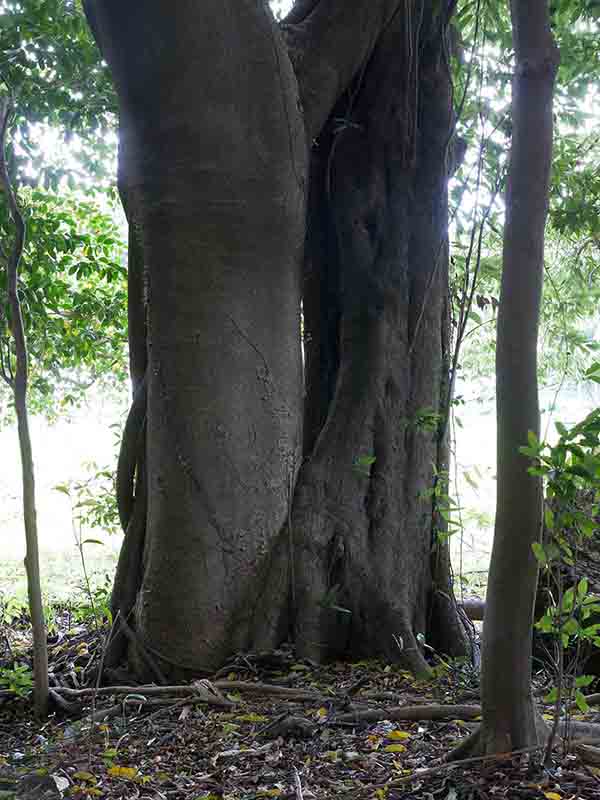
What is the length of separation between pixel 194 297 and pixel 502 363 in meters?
1.87

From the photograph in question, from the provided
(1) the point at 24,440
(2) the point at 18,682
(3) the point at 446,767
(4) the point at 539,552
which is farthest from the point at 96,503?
(4) the point at 539,552

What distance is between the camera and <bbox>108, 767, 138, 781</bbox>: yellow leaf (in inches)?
98.3

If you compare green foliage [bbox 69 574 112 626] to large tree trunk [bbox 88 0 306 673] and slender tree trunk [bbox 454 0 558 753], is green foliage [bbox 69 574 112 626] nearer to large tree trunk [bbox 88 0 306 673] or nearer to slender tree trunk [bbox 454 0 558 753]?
large tree trunk [bbox 88 0 306 673]

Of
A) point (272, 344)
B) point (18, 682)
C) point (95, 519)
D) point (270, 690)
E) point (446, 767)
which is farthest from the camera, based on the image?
point (95, 519)

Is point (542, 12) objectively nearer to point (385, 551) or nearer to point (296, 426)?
point (296, 426)

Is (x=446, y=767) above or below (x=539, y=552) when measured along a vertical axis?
below

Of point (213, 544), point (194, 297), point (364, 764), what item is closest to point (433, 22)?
point (194, 297)

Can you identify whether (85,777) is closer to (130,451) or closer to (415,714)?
(415,714)

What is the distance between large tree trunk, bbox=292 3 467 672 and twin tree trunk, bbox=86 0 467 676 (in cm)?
1

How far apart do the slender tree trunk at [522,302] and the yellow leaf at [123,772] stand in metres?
1.22

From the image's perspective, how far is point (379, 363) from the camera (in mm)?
4105

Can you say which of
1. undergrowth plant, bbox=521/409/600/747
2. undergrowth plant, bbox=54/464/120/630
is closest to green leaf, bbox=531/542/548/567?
undergrowth plant, bbox=521/409/600/747

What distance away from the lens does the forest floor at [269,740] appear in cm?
219

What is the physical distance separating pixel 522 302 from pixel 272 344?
6.17 ft
